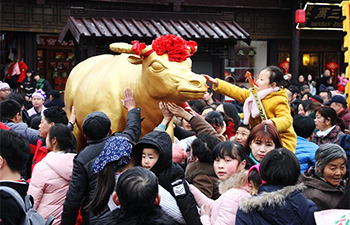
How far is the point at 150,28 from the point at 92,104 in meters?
6.20

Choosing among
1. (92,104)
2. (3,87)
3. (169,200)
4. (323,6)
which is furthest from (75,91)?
(323,6)

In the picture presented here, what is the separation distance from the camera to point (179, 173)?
3.41 m

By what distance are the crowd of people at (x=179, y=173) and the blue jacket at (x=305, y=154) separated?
0.03ft

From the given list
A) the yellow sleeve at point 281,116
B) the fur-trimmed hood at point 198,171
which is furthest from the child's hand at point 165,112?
the fur-trimmed hood at point 198,171

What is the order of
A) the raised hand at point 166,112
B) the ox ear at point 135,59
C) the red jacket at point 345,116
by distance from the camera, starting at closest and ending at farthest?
the raised hand at point 166,112
the ox ear at point 135,59
the red jacket at point 345,116

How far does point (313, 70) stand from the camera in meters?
20.6

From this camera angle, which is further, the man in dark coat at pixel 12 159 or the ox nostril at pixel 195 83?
the ox nostril at pixel 195 83

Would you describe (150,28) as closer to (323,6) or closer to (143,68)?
(143,68)

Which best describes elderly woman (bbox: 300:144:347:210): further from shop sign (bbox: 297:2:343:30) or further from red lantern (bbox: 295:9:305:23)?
shop sign (bbox: 297:2:343:30)

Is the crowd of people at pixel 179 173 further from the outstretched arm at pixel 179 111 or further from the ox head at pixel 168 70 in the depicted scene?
the ox head at pixel 168 70

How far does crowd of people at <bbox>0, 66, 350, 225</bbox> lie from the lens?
287 centimetres

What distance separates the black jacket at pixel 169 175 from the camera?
3.24 m

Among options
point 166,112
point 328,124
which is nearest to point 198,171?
point 166,112

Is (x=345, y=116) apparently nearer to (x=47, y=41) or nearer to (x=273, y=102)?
(x=273, y=102)
